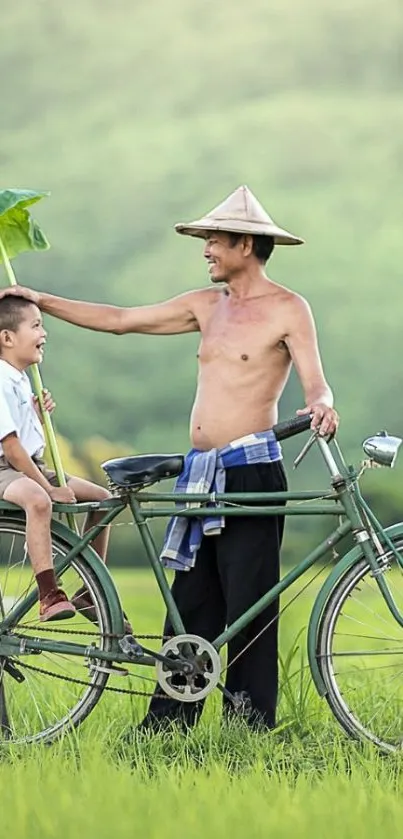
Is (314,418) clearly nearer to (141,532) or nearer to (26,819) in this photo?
(141,532)

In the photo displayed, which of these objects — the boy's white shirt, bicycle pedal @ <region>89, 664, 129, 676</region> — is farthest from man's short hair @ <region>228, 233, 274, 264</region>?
bicycle pedal @ <region>89, 664, 129, 676</region>

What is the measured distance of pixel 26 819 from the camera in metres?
4.66

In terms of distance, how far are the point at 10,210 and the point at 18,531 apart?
116 cm

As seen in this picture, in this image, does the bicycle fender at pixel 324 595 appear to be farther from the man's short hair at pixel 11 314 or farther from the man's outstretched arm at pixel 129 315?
the man's short hair at pixel 11 314

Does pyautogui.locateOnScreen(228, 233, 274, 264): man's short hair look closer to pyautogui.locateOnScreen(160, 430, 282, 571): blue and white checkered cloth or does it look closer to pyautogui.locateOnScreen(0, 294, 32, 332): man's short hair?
pyautogui.locateOnScreen(160, 430, 282, 571): blue and white checkered cloth

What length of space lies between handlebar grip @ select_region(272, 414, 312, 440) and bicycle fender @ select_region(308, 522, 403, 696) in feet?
1.44

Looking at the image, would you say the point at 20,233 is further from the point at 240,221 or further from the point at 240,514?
the point at 240,514

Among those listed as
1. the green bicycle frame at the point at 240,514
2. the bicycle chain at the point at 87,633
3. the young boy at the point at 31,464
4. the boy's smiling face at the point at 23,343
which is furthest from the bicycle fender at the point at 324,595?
the boy's smiling face at the point at 23,343

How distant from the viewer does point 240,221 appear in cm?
578

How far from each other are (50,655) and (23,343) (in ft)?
3.62

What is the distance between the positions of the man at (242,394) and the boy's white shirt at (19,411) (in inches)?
11.9

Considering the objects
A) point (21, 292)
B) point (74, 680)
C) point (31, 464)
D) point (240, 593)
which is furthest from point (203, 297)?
point (74, 680)

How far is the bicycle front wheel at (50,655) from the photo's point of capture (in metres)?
5.73

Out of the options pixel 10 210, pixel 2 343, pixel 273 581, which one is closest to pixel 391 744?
pixel 273 581
